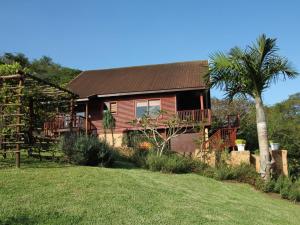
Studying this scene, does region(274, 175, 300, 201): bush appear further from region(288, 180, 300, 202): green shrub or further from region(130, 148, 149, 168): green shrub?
region(130, 148, 149, 168): green shrub

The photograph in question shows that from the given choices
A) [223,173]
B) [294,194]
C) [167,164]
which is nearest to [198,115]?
[223,173]

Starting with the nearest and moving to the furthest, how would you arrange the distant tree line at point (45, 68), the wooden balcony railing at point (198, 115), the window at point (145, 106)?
the wooden balcony railing at point (198, 115), the window at point (145, 106), the distant tree line at point (45, 68)

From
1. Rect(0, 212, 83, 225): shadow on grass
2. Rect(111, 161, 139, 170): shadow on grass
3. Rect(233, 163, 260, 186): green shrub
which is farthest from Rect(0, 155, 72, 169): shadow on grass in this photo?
Rect(233, 163, 260, 186): green shrub

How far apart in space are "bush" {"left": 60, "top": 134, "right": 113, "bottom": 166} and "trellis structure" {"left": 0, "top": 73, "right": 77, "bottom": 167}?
58.9 inches

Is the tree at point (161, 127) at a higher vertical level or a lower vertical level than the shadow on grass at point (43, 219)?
higher

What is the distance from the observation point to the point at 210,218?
1072cm

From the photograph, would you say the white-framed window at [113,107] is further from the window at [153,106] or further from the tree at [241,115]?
the tree at [241,115]

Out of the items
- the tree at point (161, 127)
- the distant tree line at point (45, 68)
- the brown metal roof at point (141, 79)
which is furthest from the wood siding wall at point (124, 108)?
the distant tree line at point (45, 68)

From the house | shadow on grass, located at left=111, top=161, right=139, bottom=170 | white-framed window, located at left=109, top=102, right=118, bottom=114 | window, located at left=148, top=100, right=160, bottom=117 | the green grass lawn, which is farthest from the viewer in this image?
white-framed window, located at left=109, top=102, right=118, bottom=114

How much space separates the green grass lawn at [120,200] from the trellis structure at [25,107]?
4.50 feet

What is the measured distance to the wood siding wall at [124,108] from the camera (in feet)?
88.9

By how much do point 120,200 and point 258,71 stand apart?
32.5 ft

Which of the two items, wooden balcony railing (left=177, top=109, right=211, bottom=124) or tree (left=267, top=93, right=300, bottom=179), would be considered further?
wooden balcony railing (left=177, top=109, right=211, bottom=124)

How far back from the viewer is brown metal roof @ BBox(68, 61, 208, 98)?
27.2m
